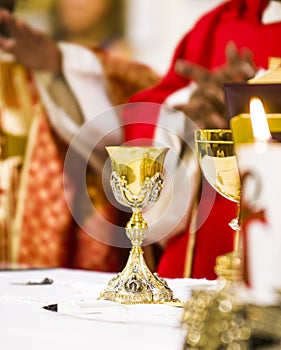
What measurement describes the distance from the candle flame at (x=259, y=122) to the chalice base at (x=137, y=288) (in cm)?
44

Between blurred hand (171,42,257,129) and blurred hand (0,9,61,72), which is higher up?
blurred hand (0,9,61,72)

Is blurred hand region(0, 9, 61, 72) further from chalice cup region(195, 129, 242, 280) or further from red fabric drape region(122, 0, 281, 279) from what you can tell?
chalice cup region(195, 129, 242, 280)

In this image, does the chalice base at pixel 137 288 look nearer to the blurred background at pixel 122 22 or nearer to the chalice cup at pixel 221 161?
the chalice cup at pixel 221 161

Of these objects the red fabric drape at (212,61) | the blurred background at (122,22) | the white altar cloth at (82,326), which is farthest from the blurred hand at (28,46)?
the white altar cloth at (82,326)

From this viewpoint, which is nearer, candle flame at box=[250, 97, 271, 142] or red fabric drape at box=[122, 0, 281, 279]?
candle flame at box=[250, 97, 271, 142]

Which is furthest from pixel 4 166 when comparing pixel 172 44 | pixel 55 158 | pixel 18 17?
pixel 172 44

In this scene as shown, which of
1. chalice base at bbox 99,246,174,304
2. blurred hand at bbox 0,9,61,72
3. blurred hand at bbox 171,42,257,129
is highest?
blurred hand at bbox 0,9,61,72

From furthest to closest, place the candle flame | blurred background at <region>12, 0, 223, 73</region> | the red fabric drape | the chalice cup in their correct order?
blurred background at <region>12, 0, 223, 73</region> < the red fabric drape < the chalice cup < the candle flame

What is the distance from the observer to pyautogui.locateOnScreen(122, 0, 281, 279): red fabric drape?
2.29m

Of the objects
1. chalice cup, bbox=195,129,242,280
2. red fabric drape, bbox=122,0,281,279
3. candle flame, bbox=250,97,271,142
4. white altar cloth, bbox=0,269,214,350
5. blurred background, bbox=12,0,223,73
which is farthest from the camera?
blurred background, bbox=12,0,223,73

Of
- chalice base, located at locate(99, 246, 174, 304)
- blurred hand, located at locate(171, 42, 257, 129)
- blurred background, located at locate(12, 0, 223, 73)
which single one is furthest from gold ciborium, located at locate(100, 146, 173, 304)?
blurred background, located at locate(12, 0, 223, 73)

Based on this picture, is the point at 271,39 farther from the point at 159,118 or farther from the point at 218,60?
the point at 159,118

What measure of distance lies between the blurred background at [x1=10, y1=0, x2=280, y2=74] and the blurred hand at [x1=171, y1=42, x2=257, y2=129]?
0.89 feet

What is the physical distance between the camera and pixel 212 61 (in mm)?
2434
